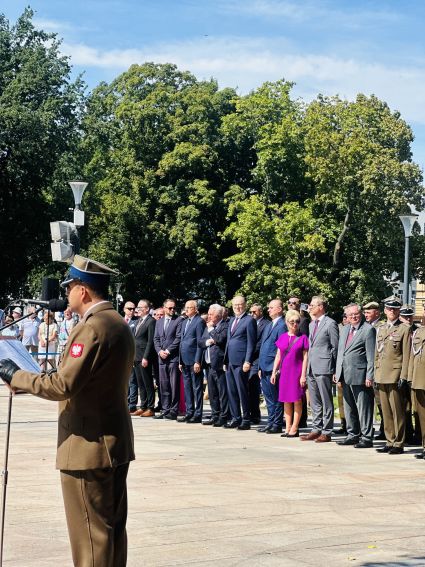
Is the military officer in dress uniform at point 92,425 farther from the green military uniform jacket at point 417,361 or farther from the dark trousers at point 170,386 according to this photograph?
the dark trousers at point 170,386

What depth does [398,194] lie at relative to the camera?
51.6m

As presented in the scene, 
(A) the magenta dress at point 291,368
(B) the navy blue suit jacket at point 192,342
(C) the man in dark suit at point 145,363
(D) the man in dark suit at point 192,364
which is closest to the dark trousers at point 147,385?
(C) the man in dark suit at point 145,363

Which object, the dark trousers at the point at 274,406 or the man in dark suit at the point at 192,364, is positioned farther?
the man in dark suit at the point at 192,364

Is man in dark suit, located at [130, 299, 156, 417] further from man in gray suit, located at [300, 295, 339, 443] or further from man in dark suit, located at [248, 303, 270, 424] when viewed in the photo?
man in gray suit, located at [300, 295, 339, 443]

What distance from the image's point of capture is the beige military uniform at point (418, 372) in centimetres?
1347

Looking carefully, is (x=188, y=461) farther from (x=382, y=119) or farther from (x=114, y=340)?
(x=382, y=119)

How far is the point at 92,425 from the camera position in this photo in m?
5.49

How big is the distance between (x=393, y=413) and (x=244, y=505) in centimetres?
509

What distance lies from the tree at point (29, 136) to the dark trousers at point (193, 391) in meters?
33.2

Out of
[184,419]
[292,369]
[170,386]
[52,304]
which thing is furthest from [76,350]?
[170,386]

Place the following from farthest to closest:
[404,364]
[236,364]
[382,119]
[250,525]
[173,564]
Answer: [382,119] < [236,364] < [404,364] < [250,525] < [173,564]

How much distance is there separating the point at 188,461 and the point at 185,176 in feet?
146

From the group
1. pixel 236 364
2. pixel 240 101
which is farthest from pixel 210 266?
pixel 236 364

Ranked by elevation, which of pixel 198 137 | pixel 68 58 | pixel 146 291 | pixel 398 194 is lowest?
pixel 146 291
